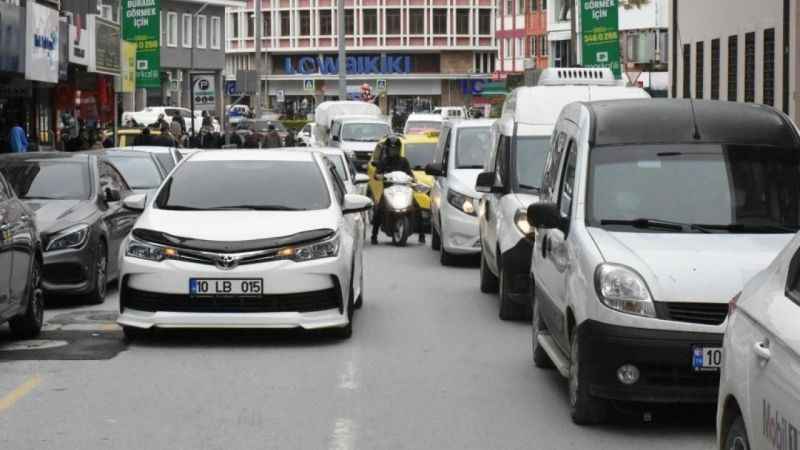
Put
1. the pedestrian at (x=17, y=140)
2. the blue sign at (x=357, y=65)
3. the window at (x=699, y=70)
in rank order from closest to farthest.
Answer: the pedestrian at (x=17, y=140) < the window at (x=699, y=70) < the blue sign at (x=357, y=65)

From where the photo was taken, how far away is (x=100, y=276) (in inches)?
640

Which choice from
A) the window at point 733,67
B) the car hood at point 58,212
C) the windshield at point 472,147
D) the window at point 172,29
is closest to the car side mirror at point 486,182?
the car hood at point 58,212

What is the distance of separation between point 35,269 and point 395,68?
111m

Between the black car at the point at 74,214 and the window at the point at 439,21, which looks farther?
the window at the point at 439,21

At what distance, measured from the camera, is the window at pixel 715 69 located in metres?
36.5

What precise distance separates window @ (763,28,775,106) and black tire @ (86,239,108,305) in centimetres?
1706

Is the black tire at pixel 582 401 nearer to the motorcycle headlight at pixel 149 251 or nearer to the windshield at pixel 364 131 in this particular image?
the motorcycle headlight at pixel 149 251

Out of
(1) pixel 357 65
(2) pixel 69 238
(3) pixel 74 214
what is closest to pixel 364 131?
(3) pixel 74 214

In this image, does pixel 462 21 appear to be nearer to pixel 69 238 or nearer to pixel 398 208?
pixel 398 208

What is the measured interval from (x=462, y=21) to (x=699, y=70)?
85.1 meters

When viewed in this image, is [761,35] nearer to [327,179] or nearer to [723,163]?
[327,179]

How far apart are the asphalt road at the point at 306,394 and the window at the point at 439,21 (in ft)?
359

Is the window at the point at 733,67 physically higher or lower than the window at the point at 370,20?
lower

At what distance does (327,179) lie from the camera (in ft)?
45.8
